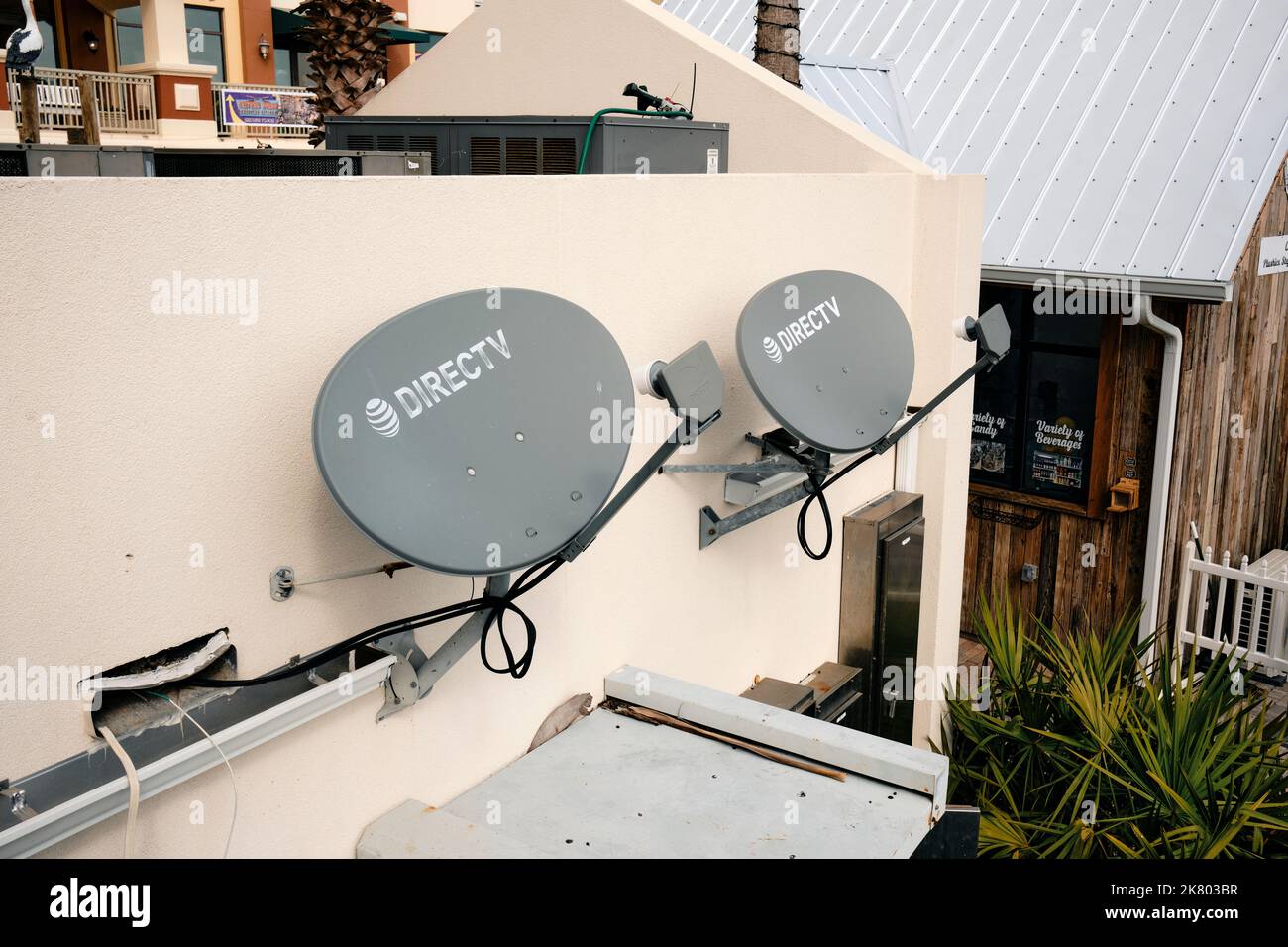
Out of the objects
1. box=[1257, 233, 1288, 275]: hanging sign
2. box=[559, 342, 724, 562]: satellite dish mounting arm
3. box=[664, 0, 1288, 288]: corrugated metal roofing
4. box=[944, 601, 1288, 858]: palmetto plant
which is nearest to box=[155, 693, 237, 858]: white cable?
box=[559, 342, 724, 562]: satellite dish mounting arm

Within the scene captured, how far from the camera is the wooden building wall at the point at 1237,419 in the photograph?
25.9 ft

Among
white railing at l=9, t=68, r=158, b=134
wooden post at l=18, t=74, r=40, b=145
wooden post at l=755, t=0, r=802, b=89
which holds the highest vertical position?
white railing at l=9, t=68, r=158, b=134

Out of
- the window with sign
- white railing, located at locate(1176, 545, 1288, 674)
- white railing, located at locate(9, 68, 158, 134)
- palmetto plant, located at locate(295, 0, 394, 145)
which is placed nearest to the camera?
white railing, located at locate(1176, 545, 1288, 674)

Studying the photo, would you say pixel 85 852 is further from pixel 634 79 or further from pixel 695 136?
pixel 634 79

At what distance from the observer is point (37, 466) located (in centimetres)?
233

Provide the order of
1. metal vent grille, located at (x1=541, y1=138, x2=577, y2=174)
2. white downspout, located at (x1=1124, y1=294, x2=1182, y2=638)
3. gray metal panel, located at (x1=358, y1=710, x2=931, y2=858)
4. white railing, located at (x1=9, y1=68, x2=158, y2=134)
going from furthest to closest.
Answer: white railing, located at (x1=9, y1=68, x2=158, y2=134)
white downspout, located at (x1=1124, y1=294, x2=1182, y2=638)
metal vent grille, located at (x1=541, y1=138, x2=577, y2=174)
gray metal panel, located at (x1=358, y1=710, x2=931, y2=858)

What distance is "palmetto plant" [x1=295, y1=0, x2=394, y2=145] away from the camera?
867 centimetres

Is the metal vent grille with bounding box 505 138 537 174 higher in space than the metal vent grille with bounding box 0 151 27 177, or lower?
higher

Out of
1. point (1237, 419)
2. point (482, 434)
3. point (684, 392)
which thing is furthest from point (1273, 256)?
point (482, 434)

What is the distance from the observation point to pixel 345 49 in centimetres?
869

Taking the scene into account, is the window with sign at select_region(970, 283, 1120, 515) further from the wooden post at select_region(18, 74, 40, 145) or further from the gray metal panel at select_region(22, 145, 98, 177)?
the wooden post at select_region(18, 74, 40, 145)

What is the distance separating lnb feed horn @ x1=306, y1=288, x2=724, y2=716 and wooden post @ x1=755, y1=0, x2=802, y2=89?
5573 mm

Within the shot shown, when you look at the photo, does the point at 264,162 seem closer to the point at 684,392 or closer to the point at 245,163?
the point at 245,163

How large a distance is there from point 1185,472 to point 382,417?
687 centimetres
